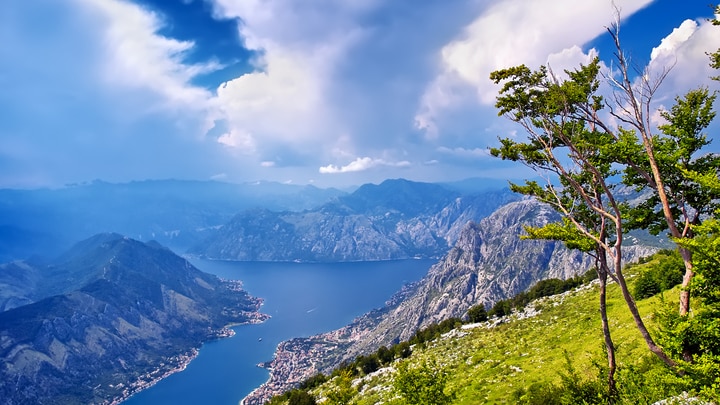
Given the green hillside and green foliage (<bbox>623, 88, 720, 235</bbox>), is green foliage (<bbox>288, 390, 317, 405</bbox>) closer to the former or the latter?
the green hillside

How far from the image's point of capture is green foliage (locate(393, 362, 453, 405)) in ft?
83.7

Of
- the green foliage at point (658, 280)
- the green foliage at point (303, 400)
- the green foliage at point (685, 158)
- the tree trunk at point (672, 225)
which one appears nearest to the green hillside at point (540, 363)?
the green foliage at point (303, 400)

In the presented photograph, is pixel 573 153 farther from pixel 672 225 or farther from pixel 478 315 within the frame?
pixel 478 315

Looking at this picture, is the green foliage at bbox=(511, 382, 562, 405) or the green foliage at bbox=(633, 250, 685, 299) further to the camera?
the green foliage at bbox=(633, 250, 685, 299)

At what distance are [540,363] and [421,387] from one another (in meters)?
16.2

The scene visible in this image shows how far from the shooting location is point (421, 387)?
26250 mm

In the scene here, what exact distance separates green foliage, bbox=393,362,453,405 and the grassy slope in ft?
7.59

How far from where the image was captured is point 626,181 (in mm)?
24812

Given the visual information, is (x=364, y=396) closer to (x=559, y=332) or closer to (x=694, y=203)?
(x=559, y=332)

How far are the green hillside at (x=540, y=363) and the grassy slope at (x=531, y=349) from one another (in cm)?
9

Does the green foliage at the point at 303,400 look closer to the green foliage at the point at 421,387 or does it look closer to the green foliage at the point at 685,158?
the green foliage at the point at 421,387

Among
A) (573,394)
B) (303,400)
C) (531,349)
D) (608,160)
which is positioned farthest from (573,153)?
(303,400)

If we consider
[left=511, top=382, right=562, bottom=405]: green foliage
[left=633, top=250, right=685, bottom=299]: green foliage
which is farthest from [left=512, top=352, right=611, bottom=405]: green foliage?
[left=633, top=250, right=685, bottom=299]: green foliage

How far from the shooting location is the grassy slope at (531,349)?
1262 inches
